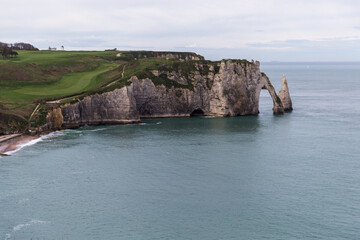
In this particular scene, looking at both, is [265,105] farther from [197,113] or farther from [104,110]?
[104,110]

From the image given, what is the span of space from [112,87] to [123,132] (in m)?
19.0

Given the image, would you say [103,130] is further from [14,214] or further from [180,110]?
[14,214]

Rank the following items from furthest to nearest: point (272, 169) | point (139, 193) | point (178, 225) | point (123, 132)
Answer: point (123, 132)
point (272, 169)
point (139, 193)
point (178, 225)

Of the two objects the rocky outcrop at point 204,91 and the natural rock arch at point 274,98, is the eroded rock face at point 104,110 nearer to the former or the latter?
the rocky outcrop at point 204,91

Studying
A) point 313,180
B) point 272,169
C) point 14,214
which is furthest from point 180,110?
point 14,214

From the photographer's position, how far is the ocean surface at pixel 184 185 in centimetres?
4688

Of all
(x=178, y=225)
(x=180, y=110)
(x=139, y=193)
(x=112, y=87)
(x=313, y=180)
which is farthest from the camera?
(x=180, y=110)

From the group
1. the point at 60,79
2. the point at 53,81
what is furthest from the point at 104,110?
the point at 60,79

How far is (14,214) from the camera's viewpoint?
50.3 m

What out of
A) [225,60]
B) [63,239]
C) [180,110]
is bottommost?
[63,239]

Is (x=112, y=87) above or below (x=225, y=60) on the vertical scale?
below

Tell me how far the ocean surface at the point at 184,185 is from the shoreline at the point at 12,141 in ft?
8.30

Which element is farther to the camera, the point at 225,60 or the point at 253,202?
the point at 225,60

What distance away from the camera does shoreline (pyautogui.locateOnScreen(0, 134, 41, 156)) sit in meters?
81.5
